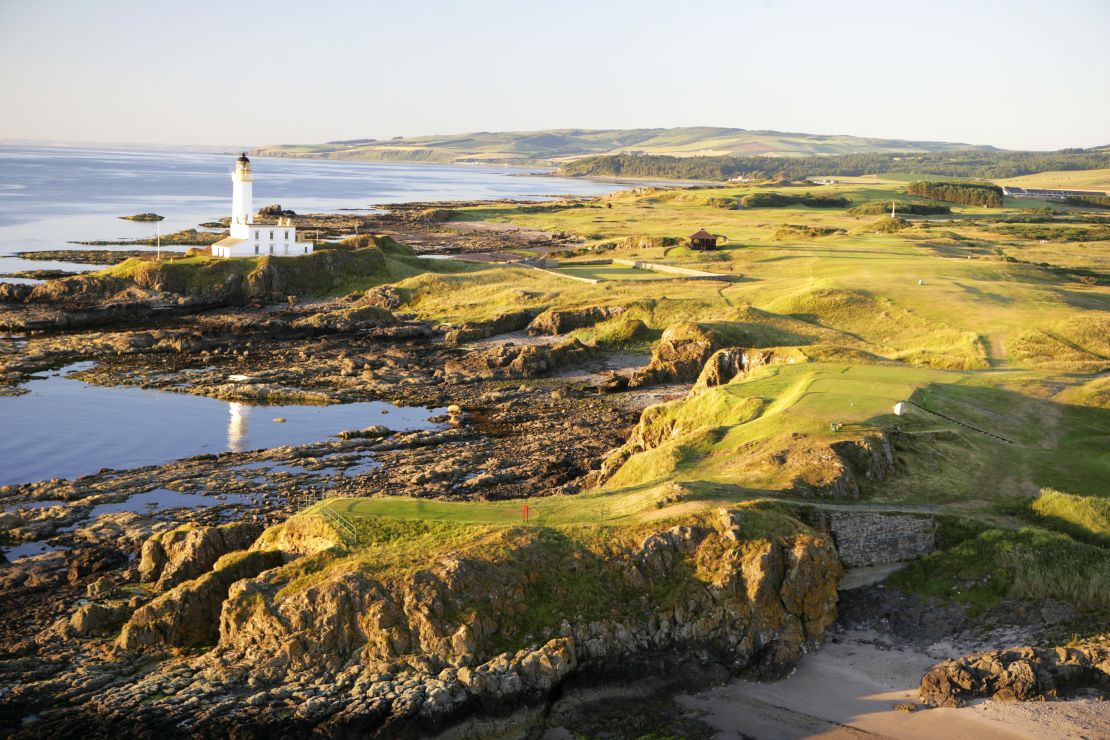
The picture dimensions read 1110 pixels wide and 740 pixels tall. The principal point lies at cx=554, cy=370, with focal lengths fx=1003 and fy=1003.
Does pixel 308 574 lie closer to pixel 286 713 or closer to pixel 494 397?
pixel 286 713

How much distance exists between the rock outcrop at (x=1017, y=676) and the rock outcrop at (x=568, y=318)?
1694 inches

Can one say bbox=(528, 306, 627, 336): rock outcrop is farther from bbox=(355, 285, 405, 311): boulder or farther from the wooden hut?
the wooden hut

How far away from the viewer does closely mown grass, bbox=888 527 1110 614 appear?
82.4 ft

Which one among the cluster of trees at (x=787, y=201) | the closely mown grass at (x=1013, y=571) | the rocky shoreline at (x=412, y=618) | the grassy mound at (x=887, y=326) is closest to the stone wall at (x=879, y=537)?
the rocky shoreline at (x=412, y=618)

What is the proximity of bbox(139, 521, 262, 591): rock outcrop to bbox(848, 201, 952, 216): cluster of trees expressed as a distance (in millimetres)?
121711

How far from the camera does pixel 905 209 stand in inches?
5300

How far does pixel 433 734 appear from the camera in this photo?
20.7 metres

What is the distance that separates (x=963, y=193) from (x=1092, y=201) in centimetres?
2268

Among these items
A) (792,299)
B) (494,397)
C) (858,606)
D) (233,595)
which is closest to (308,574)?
(233,595)

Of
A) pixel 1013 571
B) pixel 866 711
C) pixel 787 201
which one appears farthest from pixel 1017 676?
pixel 787 201

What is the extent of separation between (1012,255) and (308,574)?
79954 millimetres

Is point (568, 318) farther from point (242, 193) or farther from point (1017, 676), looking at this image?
point (1017, 676)

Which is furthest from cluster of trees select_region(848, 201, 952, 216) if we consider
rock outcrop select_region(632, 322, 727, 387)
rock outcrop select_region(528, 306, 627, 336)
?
rock outcrop select_region(632, 322, 727, 387)

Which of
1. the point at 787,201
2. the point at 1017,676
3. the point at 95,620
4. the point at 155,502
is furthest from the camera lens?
the point at 787,201
